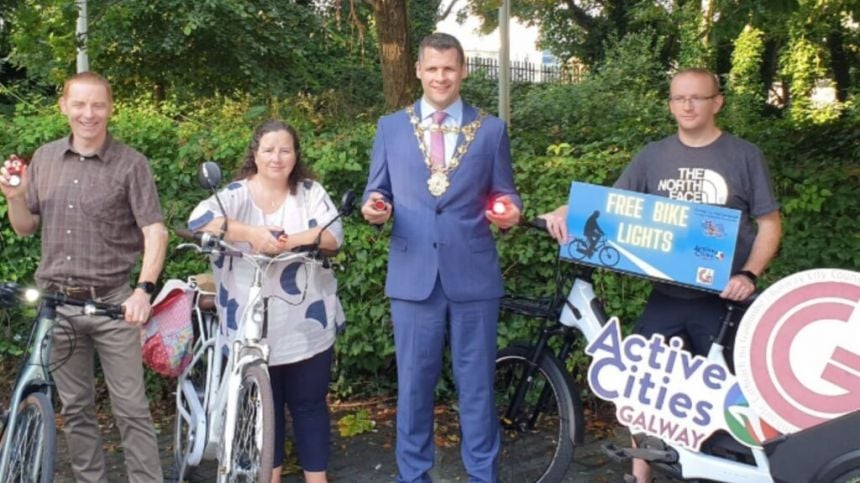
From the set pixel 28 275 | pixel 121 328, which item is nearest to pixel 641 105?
pixel 28 275

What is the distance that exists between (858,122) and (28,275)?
16.4ft

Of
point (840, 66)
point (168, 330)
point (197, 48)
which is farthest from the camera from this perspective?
point (840, 66)

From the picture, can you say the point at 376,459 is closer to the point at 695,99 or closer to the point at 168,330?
the point at 168,330

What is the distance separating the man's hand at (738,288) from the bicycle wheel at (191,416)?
2.30 meters

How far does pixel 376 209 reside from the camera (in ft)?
12.1

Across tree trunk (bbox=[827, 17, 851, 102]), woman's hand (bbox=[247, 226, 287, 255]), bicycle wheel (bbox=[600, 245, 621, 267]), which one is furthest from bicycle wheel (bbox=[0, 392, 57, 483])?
tree trunk (bbox=[827, 17, 851, 102])

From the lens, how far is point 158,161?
5.54 m

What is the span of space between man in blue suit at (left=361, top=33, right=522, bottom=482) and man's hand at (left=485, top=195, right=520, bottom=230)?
18mm

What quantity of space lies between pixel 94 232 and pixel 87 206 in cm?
11

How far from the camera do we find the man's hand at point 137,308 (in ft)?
11.8

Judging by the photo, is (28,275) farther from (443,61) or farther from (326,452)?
(443,61)

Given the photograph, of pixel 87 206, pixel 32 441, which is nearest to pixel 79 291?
pixel 87 206

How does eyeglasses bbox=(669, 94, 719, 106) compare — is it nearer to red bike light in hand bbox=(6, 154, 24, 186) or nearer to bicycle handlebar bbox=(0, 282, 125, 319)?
bicycle handlebar bbox=(0, 282, 125, 319)

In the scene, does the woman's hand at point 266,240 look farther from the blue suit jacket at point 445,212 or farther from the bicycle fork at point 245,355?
the blue suit jacket at point 445,212
